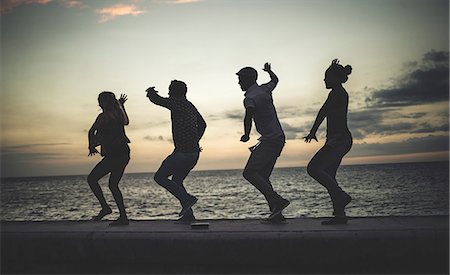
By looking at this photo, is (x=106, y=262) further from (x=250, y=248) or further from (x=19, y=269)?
(x=250, y=248)

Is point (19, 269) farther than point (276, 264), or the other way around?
point (19, 269)

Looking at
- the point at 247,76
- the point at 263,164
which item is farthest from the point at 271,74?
the point at 263,164

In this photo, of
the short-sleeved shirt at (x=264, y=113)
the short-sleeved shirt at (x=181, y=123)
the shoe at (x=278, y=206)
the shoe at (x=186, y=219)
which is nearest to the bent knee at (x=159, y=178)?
the short-sleeved shirt at (x=181, y=123)

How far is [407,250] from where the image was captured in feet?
17.5

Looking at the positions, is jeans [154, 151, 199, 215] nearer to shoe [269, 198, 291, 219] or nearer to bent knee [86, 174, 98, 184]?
bent knee [86, 174, 98, 184]

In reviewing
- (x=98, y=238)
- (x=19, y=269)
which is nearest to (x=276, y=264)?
(x=98, y=238)

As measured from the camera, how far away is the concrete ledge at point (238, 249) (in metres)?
5.36

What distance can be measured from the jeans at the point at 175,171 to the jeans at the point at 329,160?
197 cm

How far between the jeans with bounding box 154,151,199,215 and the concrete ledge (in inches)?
41.8

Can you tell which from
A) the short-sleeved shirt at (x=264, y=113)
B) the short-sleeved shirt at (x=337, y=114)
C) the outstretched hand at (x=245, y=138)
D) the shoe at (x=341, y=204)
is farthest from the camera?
the short-sleeved shirt at (x=264, y=113)

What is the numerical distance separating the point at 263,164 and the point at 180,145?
4.58ft

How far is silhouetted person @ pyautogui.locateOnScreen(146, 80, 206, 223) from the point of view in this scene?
7.34 meters

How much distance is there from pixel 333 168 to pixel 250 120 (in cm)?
139

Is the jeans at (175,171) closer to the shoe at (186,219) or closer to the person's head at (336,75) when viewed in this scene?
the shoe at (186,219)
